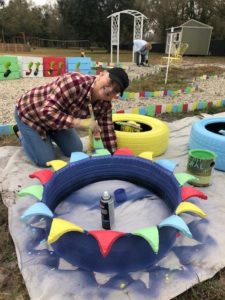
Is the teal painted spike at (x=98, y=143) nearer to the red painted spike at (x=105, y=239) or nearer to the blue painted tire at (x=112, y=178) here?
the blue painted tire at (x=112, y=178)

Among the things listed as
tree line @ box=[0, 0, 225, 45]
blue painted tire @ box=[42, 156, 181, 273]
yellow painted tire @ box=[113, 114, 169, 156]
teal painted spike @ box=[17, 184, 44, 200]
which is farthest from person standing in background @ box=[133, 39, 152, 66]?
tree line @ box=[0, 0, 225, 45]

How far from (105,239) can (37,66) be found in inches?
331

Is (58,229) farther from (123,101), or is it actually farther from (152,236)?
(123,101)

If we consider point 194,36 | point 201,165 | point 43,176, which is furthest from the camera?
point 194,36

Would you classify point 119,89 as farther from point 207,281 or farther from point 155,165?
point 207,281

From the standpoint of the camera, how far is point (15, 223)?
86.7 inches

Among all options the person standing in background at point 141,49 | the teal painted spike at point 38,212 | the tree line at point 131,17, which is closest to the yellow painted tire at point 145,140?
the teal painted spike at point 38,212

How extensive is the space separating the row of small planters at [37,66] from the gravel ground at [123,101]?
406 mm

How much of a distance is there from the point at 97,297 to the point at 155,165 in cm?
110

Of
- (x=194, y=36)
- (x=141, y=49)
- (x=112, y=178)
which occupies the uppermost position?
(x=194, y=36)

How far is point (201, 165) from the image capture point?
8.79 feet

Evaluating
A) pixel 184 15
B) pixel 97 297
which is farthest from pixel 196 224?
pixel 184 15

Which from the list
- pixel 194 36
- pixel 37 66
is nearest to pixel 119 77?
pixel 37 66

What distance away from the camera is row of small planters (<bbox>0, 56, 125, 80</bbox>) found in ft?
27.9
